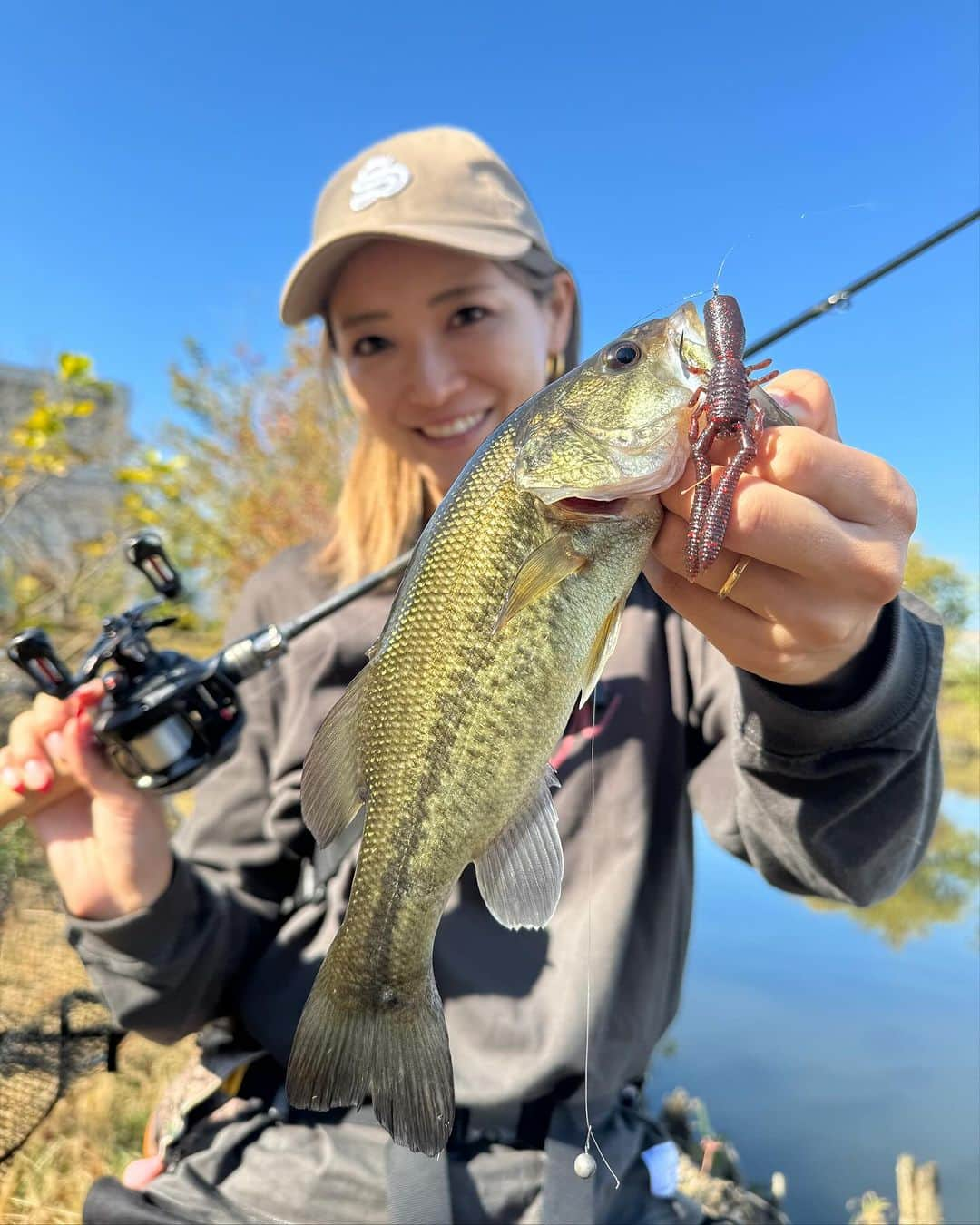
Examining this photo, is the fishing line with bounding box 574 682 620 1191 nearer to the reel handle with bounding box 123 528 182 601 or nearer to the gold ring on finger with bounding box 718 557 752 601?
the gold ring on finger with bounding box 718 557 752 601

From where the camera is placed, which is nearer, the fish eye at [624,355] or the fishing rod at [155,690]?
the fish eye at [624,355]

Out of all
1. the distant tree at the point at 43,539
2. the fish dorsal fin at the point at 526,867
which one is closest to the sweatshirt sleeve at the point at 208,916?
the fish dorsal fin at the point at 526,867

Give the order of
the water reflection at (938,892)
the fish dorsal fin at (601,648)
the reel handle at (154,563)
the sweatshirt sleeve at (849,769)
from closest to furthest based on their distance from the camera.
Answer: the fish dorsal fin at (601,648) < the sweatshirt sleeve at (849,769) < the reel handle at (154,563) < the water reflection at (938,892)

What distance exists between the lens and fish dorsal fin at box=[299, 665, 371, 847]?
1282 mm

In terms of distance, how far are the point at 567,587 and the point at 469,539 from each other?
0.55 ft

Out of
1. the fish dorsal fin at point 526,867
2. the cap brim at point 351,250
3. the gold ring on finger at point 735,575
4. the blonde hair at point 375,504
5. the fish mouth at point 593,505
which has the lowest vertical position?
the fish dorsal fin at point 526,867

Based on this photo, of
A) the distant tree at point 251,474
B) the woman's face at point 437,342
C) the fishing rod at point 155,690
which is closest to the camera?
the fishing rod at point 155,690

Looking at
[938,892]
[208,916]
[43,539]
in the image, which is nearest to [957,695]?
[938,892]

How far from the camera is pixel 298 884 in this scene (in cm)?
262

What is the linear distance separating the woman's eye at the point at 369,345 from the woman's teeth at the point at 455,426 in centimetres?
29

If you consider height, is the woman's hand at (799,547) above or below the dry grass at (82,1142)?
above

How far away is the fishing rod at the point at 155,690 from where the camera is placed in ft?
6.63

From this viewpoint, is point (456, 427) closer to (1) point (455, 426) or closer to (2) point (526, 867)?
(1) point (455, 426)

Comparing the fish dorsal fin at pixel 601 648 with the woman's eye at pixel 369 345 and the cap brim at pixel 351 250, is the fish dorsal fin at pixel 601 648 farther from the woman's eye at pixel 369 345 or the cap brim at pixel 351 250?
the woman's eye at pixel 369 345
